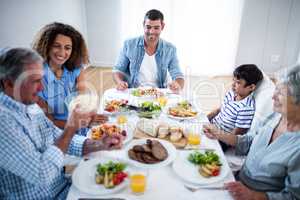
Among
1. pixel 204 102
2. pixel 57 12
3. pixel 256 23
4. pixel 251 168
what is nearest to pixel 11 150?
pixel 251 168

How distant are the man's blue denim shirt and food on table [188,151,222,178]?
1499 mm

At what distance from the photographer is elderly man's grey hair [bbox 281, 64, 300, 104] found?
3.61 feet

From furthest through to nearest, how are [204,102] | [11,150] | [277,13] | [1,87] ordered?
[277,13]
[204,102]
[1,87]
[11,150]

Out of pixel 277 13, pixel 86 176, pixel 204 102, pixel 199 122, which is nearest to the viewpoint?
pixel 86 176

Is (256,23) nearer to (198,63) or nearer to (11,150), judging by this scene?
(198,63)

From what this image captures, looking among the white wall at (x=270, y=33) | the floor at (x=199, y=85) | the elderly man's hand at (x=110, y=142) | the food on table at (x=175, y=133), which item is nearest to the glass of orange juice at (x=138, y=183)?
the elderly man's hand at (x=110, y=142)

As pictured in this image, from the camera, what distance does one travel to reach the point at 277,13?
4605mm

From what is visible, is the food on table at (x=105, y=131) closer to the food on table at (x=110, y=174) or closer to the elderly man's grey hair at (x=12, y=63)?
the food on table at (x=110, y=174)

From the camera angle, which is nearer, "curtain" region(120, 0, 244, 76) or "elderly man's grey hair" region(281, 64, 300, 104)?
"elderly man's grey hair" region(281, 64, 300, 104)

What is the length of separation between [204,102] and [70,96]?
2.35m

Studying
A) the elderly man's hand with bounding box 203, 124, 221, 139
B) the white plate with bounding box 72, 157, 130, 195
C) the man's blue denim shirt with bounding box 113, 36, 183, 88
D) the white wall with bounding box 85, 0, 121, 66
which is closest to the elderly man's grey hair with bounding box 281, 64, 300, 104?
the elderly man's hand with bounding box 203, 124, 221, 139

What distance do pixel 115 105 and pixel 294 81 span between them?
Answer: 1.17 metres

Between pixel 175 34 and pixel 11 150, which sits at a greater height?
pixel 175 34

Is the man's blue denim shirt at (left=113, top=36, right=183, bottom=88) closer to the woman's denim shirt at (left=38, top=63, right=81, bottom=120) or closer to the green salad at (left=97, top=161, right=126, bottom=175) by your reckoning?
the woman's denim shirt at (left=38, top=63, right=81, bottom=120)
